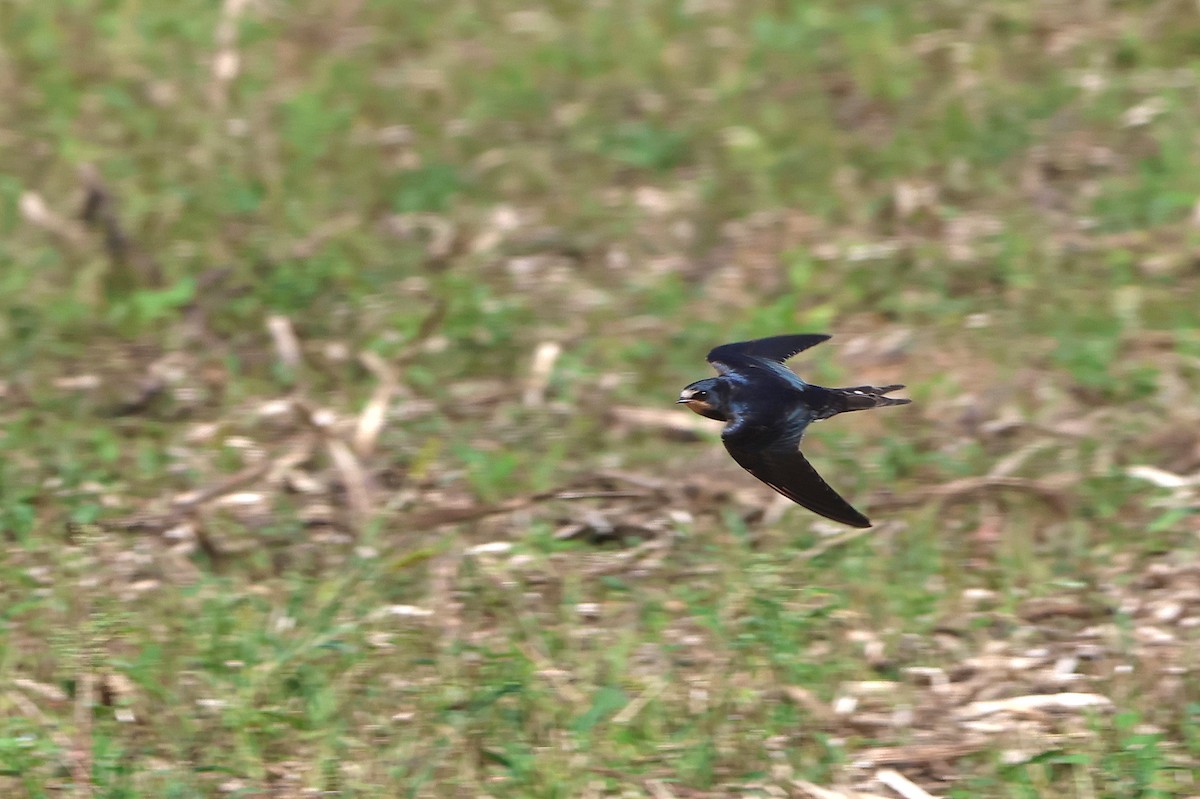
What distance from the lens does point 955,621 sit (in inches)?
187

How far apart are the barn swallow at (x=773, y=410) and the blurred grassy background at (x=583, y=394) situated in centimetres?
67

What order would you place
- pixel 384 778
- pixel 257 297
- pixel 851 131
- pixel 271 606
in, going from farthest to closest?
1. pixel 851 131
2. pixel 257 297
3. pixel 271 606
4. pixel 384 778

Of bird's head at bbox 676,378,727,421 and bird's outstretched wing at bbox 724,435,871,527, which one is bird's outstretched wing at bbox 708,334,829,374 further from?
bird's outstretched wing at bbox 724,435,871,527

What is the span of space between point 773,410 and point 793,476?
0.83 ft

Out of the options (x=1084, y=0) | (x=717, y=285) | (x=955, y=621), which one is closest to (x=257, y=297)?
(x=717, y=285)

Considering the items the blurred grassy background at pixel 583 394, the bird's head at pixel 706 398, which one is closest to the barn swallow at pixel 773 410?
the bird's head at pixel 706 398

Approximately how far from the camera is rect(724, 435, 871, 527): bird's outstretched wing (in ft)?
12.6

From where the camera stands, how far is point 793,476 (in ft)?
12.9

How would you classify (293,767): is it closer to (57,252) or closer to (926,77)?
(57,252)

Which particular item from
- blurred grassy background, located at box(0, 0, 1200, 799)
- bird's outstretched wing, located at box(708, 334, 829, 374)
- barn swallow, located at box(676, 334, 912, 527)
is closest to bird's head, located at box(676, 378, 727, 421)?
barn swallow, located at box(676, 334, 912, 527)

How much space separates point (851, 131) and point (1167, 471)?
2.67 m

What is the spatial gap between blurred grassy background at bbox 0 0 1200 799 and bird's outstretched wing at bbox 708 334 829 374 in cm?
66

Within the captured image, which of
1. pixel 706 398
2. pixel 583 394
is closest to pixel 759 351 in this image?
pixel 706 398

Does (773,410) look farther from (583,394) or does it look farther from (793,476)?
(583,394)
